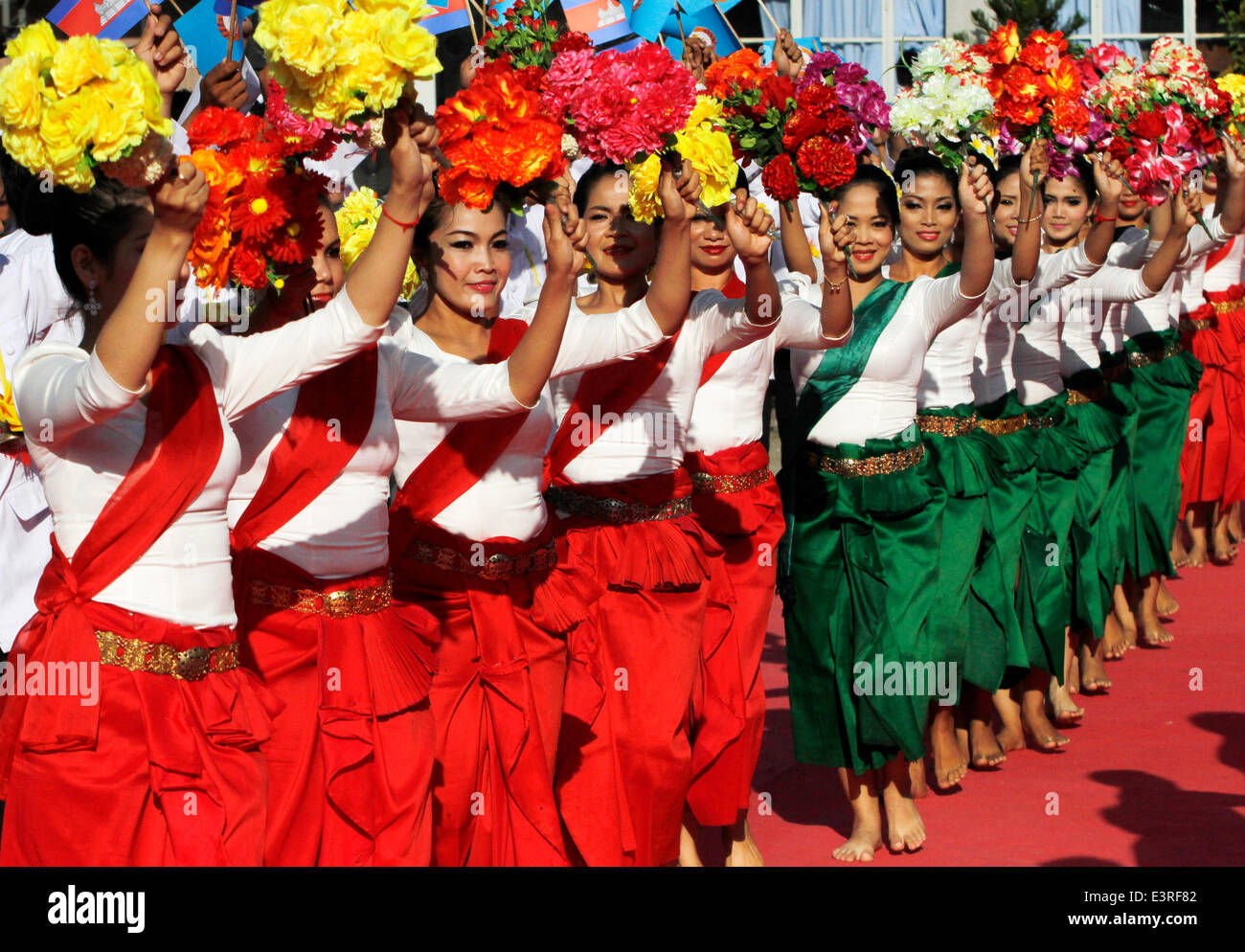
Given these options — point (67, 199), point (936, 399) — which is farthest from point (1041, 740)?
point (67, 199)

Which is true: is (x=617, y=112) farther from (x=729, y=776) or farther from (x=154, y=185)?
(x=729, y=776)

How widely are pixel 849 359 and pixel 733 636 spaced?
958 millimetres

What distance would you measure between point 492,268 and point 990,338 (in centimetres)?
289

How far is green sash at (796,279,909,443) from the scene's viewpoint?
5.34 m

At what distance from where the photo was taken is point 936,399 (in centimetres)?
595

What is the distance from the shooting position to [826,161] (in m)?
4.24

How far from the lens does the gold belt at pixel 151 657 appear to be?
3.00 meters

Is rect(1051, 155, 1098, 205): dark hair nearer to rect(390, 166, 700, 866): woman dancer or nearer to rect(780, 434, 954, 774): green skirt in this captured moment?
rect(780, 434, 954, 774): green skirt

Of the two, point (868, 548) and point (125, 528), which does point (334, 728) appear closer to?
point (125, 528)

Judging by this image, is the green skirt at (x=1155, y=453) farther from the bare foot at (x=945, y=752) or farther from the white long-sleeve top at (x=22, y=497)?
the white long-sleeve top at (x=22, y=497)

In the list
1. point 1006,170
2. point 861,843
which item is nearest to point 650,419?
point 861,843

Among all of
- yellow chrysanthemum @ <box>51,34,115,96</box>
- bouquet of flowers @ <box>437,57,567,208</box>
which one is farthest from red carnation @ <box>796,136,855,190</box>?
yellow chrysanthemum @ <box>51,34,115,96</box>

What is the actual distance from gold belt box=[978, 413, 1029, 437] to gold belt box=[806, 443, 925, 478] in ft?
3.42

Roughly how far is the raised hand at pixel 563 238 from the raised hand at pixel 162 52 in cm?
91
